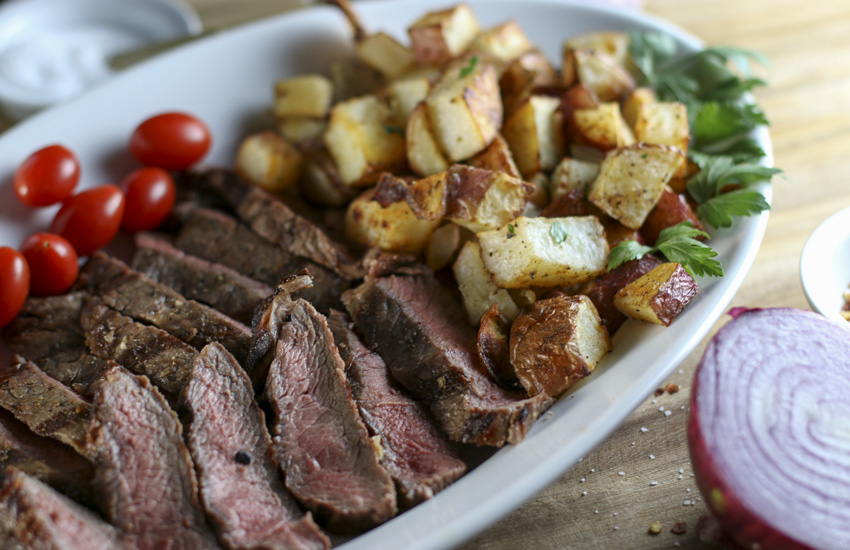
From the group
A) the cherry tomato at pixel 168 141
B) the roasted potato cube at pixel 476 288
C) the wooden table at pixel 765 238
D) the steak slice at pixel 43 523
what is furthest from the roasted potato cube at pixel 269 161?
the steak slice at pixel 43 523

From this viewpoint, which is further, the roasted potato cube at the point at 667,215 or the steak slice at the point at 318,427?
the roasted potato cube at the point at 667,215

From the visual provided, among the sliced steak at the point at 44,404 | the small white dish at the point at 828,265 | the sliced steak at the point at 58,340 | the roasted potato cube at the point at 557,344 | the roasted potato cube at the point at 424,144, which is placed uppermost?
the roasted potato cube at the point at 424,144

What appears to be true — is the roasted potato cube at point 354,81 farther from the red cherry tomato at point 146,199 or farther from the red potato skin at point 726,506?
the red potato skin at point 726,506

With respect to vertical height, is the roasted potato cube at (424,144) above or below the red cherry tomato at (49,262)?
above

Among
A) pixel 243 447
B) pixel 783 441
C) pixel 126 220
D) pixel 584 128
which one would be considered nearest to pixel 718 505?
pixel 783 441

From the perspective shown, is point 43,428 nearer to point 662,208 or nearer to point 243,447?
point 243,447

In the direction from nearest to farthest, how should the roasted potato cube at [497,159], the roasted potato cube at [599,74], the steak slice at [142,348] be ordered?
1. the steak slice at [142,348]
2. the roasted potato cube at [497,159]
3. the roasted potato cube at [599,74]

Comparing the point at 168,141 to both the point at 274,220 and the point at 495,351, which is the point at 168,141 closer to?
the point at 274,220

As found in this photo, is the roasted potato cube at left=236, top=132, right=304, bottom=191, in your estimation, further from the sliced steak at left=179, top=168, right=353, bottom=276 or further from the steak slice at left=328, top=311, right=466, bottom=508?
the steak slice at left=328, top=311, right=466, bottom=508
